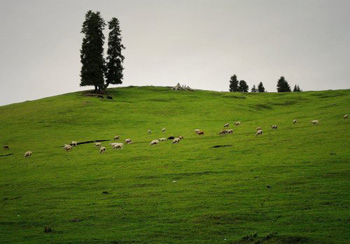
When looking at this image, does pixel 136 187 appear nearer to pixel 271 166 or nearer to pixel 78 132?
pixel 271 166

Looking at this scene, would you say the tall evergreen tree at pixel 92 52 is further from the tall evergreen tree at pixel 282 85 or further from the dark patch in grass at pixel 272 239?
the tall evergreen tree at pixel 282 85

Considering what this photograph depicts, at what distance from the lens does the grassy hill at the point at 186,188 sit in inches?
597

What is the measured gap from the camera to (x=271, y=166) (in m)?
24.8

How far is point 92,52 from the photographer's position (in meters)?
80.9

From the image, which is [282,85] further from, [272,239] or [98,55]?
[272,239]

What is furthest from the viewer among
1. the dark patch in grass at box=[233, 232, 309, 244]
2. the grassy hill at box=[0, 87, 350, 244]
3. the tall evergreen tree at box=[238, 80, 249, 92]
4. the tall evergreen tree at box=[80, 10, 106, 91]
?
the tall evergreen tree at box=[238, 80, 249, 92]

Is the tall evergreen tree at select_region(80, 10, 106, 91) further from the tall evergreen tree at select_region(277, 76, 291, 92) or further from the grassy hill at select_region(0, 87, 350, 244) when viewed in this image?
the tall evergreen tree at select_region(277, 76, 291, 92)

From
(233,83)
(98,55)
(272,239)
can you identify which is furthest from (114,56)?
(272,239)

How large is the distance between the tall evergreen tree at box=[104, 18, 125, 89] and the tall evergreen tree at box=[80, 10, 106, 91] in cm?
354

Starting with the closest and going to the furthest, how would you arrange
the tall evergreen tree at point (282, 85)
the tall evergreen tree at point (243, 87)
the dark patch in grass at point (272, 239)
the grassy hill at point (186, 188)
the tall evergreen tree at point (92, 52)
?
the dark patch in grass at point (272, 239) < the grassy hill at point (186, 188) < the tall evergreen tree at point (92, 52) < the tall evergreen tree at point (282, 85) < the tall evergreen tree at point (243, 87)

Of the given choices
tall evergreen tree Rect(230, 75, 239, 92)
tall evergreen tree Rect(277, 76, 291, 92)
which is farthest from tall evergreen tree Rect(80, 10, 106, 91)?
tall evergreen tree Rect(277, 76, 291, 92)

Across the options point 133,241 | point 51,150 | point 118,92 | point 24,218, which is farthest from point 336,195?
point 118,92

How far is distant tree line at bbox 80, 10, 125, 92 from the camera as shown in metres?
79.5

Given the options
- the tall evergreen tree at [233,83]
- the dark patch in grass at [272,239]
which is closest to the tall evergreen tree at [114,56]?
the tall evergreen tree at [233,83]
